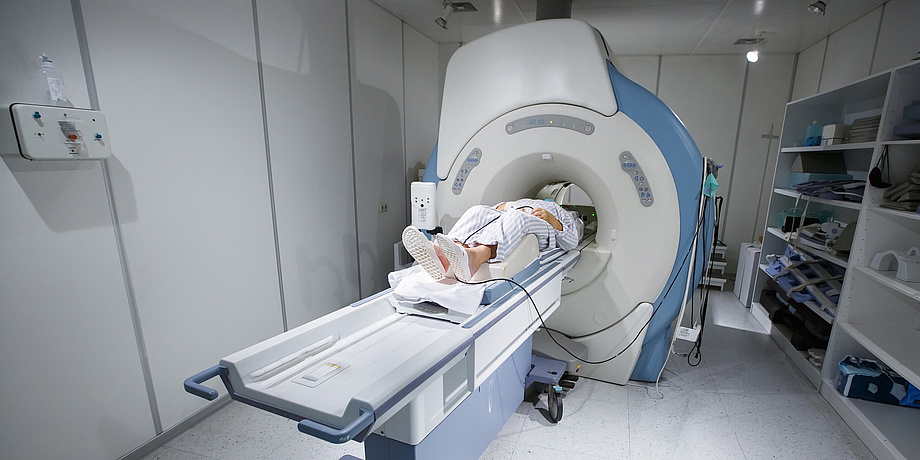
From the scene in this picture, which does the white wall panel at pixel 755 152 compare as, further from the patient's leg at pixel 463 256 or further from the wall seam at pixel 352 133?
the patient's leg at pixel 463 256

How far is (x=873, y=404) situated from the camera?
6.85 feet

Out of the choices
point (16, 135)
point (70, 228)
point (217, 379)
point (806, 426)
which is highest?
point (16, 135)

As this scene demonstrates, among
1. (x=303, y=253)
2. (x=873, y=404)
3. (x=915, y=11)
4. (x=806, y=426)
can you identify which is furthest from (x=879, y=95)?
(x=303, y=253)

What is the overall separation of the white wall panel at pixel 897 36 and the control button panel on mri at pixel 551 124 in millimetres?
2010

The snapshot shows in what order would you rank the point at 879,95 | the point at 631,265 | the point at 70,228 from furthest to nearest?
the point at 879,95 < the point at 631,265 < the point at 70,228

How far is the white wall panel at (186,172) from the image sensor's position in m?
1.62

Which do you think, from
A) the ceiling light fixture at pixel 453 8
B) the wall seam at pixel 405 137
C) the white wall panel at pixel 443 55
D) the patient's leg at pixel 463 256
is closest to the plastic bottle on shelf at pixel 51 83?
the patient's leg at pixel 463 256

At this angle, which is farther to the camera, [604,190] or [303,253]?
[303,253]

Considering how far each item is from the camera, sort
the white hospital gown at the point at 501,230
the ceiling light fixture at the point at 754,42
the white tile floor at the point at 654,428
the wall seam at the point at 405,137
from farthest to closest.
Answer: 1. the wall seam at the point at 405,137
2. the ceiling light fixture at the point at 754,42
3. the white tile floor at the point at 654,428
4. the white hospital gown at the point at 501,230

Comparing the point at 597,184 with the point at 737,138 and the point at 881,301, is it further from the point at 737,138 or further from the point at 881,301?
the point at 737,138

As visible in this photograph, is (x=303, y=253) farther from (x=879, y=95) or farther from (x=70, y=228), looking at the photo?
(x=879, y=95)

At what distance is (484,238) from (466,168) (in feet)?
2.82

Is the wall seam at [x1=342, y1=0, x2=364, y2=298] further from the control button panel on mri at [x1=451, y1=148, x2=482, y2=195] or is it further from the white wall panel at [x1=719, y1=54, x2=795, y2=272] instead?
the white wall panel at [x1=719, y1=54, x2=795, y2=272]

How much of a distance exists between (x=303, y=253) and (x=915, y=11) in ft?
12.5
